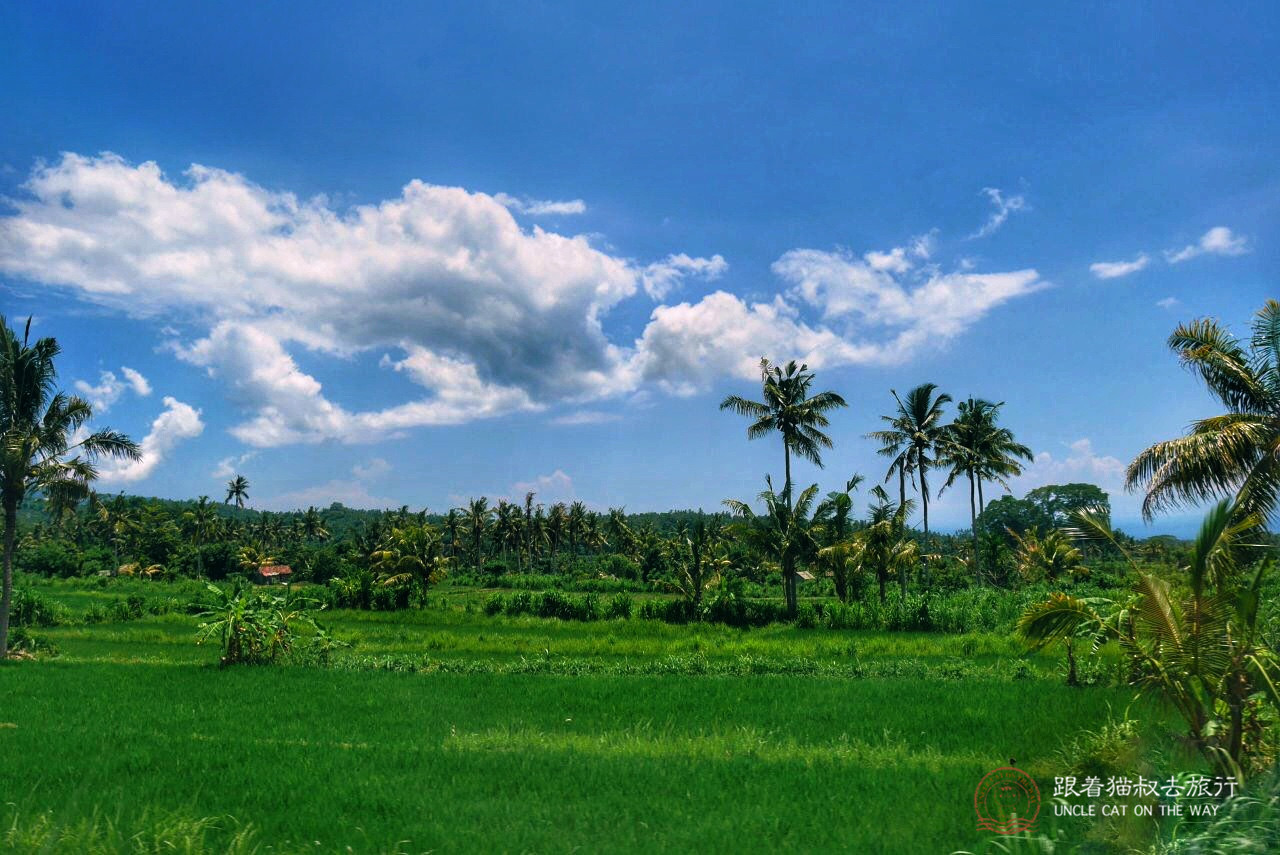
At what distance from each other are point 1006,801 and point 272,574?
74363mm

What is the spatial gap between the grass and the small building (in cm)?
5061

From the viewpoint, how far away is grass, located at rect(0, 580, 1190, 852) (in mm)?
7070

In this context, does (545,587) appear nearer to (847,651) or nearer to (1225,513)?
(847,651)

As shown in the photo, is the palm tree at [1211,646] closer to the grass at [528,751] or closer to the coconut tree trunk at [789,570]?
the grass at [528,751]

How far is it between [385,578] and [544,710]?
3125cm

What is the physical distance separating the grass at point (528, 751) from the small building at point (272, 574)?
50.6 meters

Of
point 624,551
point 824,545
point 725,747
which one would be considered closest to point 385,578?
point 824,545

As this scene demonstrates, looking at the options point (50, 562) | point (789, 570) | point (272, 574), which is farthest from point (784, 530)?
point (50, 562)

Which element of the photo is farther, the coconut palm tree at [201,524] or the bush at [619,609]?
the coconut palm tree at [201,524]

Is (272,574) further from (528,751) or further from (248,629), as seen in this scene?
(528,751)

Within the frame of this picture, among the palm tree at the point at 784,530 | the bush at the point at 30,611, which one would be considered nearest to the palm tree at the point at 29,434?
the bush at the point at 30,611

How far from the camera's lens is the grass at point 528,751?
23.2 feet

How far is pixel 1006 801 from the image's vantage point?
7875 mm

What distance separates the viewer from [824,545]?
3356cm
